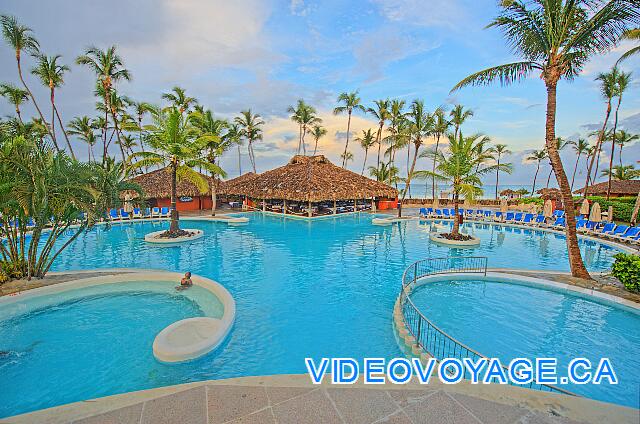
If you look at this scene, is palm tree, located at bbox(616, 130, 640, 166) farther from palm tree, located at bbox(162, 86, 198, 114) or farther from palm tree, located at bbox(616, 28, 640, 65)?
palm tree, located at bbox(162, 86, 198, 114)

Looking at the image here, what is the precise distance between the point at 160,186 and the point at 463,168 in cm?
2488

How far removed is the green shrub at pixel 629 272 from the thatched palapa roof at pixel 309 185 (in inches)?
723

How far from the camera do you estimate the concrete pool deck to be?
11.7 feet

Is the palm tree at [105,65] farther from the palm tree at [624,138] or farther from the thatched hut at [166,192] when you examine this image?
the palm tree at [624,138]

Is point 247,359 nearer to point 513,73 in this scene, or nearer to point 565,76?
point 513,73

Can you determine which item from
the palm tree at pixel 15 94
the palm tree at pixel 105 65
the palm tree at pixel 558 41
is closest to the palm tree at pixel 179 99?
the palm tree at pixel 105 65

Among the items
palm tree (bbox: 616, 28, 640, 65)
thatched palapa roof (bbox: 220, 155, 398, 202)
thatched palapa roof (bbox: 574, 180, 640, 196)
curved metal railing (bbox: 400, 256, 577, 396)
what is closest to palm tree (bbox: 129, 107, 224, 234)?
thatched palapa roof (bbox: 220, 155, 398, 202)

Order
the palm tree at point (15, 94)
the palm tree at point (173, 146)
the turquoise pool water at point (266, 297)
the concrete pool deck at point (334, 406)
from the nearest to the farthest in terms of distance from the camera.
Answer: the concrete pool deck at point (334, 406)
the turquoise pool water at point (266, 297)
the palm tree at point (173, 146)
the palm tree at point (15, 94)

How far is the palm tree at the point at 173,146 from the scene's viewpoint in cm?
1592

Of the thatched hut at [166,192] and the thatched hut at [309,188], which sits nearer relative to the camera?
the thatched hut at [309,188]

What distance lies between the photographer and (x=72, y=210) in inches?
364

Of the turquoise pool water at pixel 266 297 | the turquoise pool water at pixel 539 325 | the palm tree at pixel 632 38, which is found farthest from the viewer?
the palm tree at pixel 632 38

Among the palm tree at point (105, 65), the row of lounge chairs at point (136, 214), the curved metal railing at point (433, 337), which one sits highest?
the palm tree at point (105, 65)

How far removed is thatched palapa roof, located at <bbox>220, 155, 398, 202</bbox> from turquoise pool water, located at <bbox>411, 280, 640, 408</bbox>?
16.5m
